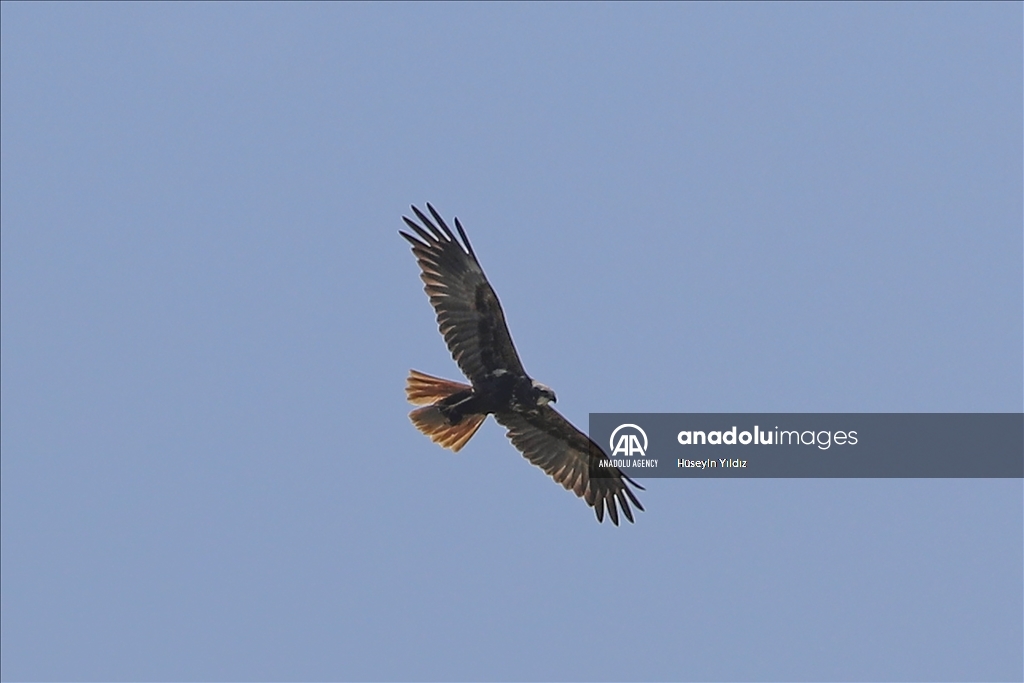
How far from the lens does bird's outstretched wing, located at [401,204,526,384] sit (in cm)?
2623

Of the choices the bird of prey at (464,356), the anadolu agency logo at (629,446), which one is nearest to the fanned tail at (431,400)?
the bird of prey at (464,356)

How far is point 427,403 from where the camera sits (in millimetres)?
26266

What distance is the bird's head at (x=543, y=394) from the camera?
26.2 metres

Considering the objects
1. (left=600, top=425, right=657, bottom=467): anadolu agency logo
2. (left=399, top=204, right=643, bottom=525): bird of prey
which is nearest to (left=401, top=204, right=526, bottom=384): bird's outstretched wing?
(left=399, top=204, right=643, bottom=525): bird of prey

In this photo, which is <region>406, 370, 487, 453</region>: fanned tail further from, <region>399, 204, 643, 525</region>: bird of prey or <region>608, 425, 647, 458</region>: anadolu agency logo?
<region>608, 425, 647, 458</region>: anadolu agency logo

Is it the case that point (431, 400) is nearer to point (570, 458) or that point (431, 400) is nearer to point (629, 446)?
point (570, 458)

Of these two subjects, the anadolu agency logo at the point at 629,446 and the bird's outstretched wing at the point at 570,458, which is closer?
the bird's outstretched wing at the point at 570,458

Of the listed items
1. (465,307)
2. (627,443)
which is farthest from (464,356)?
(627,443)

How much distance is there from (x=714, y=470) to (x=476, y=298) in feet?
18.0

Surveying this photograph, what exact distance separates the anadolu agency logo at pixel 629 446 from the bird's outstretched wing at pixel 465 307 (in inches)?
136

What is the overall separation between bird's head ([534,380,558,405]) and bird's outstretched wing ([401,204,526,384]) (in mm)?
320

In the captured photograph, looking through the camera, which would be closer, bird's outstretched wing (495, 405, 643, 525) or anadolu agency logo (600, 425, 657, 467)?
bird's outstretched wing (495, 405, 643, 525)

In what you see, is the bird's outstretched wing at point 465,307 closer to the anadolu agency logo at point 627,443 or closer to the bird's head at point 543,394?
the bird's head at point 543,394

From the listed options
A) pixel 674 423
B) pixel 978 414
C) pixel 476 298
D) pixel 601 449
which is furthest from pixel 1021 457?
pixel 476 298
